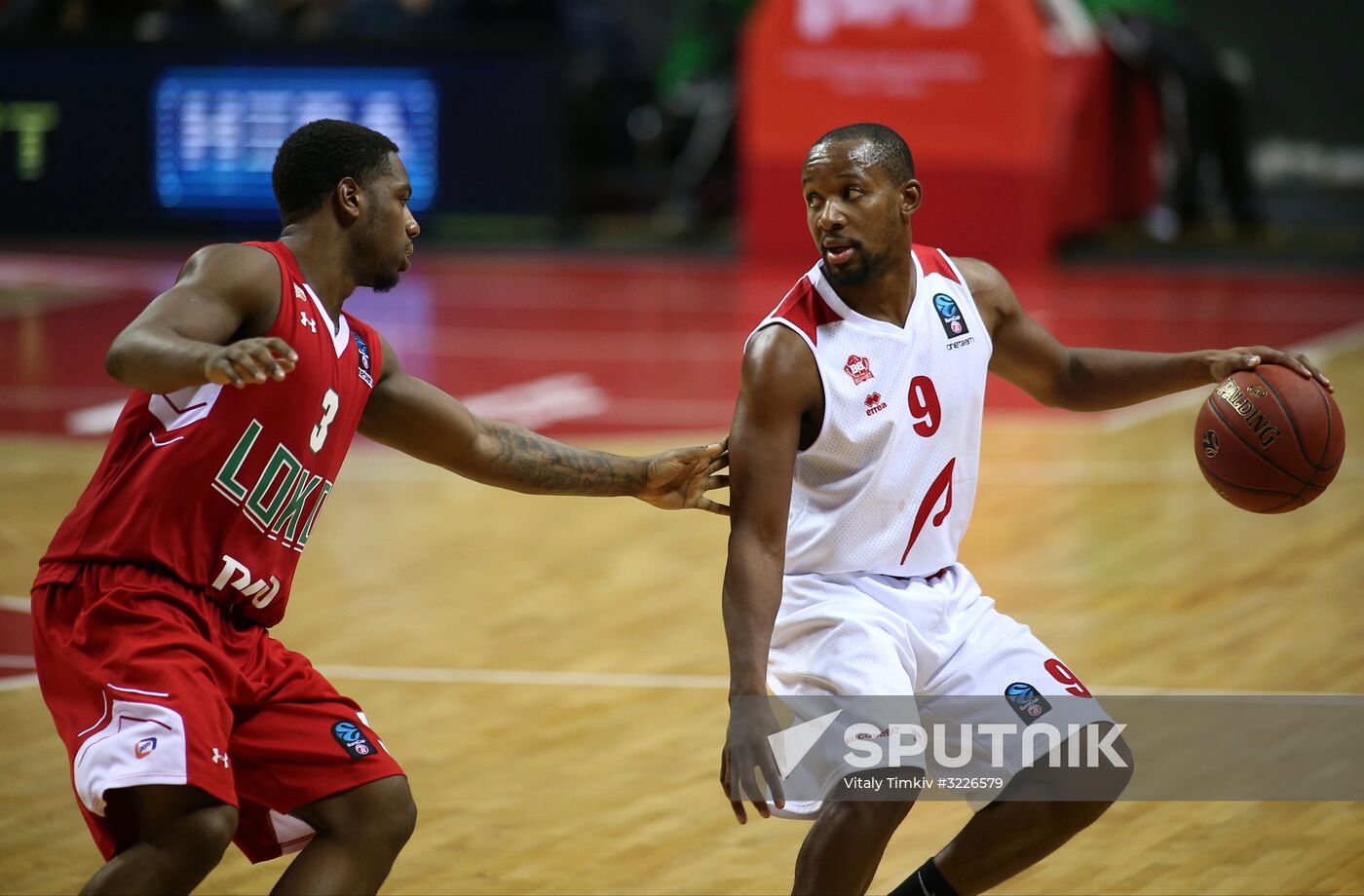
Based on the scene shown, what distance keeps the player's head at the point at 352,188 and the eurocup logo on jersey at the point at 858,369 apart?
36.8 inches

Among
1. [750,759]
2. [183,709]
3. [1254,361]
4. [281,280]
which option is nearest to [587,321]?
[1254,361]

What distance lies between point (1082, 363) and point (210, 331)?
207 centimetres

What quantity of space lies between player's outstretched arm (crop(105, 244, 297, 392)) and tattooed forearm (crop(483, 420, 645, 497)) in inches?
36.4

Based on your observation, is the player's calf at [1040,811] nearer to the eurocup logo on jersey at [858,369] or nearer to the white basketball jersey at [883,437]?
the white basketball jersey at [883,437]

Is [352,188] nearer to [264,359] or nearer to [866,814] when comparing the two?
[264,359]

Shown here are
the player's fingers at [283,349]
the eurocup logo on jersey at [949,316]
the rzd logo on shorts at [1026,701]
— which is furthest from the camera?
the eurocup logo on jersey at [949,316]

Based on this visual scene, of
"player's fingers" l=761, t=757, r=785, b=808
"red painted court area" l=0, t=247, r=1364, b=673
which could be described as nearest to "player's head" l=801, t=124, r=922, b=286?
"player's fingers" l=761, t=757, r=785, b=808

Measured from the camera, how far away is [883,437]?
3832mm

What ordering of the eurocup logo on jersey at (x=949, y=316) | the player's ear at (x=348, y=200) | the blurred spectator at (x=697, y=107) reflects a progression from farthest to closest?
the blurred spectator at (x=697, y=107) < the eurocup logo on jersey at (x=949, y=316) < the player's ear at (x=348, y=200)

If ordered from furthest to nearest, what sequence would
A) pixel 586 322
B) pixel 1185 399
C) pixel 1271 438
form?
pixel 586 322
pixel 1185 399
pixel 1271 438

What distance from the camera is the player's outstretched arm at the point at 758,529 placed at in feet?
11.6

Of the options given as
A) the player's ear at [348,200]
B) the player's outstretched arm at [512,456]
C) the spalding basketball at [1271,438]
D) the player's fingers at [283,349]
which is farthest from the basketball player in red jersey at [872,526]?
the player's fingers at [283,349]

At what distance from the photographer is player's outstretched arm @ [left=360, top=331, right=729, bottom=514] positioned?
4059 mm

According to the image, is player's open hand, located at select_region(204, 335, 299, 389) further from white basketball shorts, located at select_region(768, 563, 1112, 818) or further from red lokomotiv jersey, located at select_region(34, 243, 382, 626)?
white basketball shorts, located at select_region(768, 563, 1112, 818)
